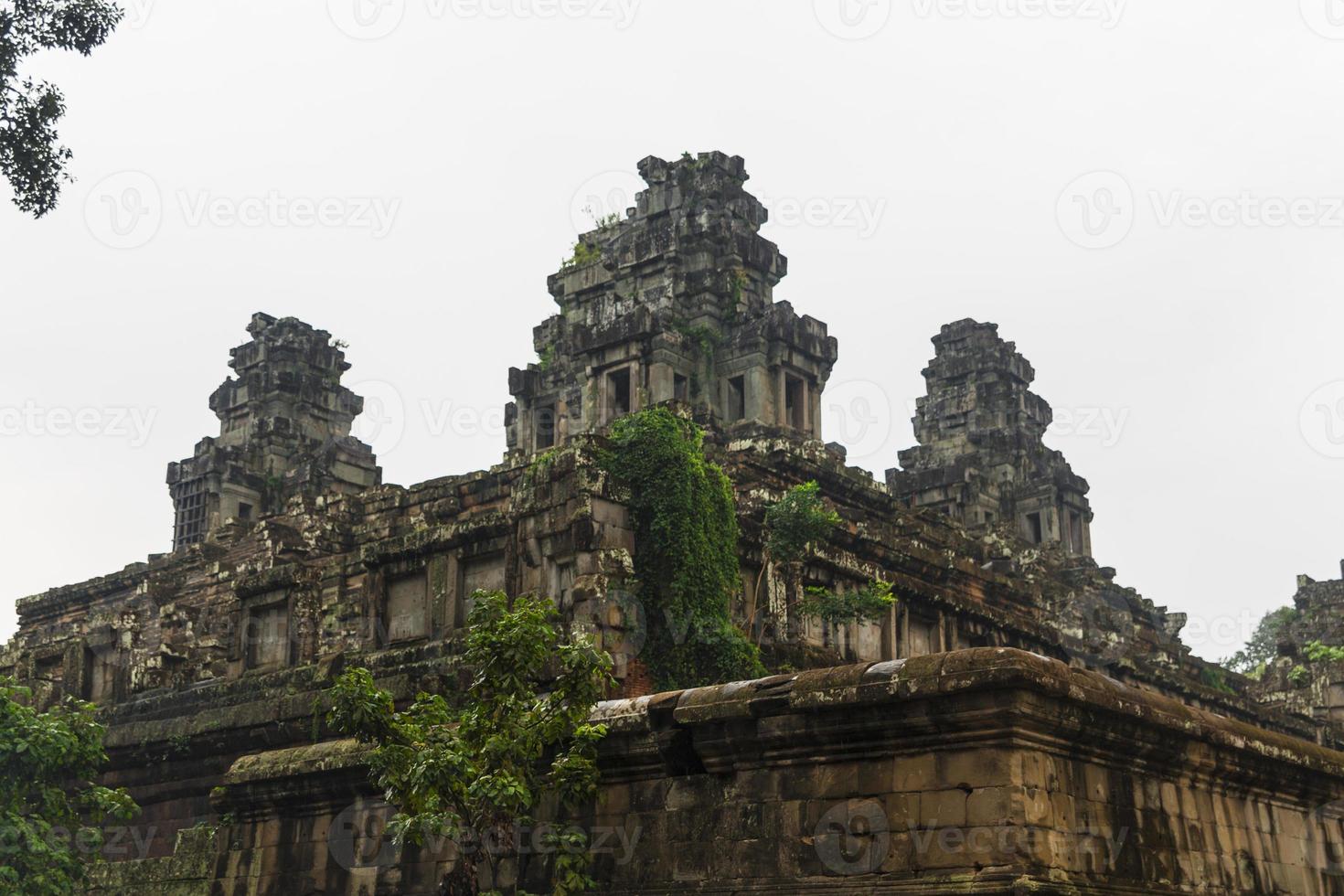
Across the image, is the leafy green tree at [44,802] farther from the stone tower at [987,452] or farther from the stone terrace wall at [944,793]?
the stone tower at [987,452]

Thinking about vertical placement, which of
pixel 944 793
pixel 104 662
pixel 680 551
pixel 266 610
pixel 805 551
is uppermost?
pixel 805 551

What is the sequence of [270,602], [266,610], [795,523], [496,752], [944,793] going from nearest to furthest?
[944,793], [496,752], [795,523], [270,602], [266,610]

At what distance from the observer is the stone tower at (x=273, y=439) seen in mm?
53125

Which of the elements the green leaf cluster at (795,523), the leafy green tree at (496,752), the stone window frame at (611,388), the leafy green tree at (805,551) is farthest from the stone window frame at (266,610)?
the leafy green tree at (496,752)

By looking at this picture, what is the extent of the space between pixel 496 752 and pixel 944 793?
3681 millimetres

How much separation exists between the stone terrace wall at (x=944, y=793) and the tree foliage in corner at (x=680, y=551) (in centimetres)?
1072

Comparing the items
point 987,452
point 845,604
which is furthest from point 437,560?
point 987,452

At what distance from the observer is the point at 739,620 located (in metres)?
26.1

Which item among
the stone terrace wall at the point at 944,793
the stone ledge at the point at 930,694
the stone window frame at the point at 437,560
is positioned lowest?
the stone terrace wall at the point at 944,793

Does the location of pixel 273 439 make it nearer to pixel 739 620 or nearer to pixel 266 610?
pixel 266 610

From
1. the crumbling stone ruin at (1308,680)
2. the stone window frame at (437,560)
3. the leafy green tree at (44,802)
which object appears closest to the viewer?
the leafy green tree at (44,802)

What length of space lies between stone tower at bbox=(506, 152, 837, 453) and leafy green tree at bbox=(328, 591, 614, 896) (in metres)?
25.2

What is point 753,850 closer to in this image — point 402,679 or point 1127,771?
point 1127,771

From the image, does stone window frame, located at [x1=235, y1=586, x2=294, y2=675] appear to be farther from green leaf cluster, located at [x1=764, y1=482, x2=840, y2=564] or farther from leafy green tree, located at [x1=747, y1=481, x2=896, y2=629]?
green leaf cluster, located at [x1=764, y1=482, x2=840, y2=564]
